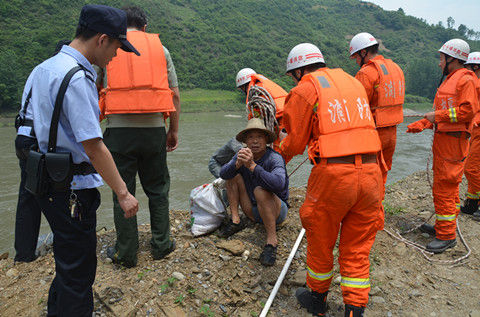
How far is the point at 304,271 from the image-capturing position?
3.21 m

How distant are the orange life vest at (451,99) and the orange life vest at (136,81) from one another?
3441 mm

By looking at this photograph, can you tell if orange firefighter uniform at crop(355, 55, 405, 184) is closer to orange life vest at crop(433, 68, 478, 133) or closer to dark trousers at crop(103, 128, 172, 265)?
orange life vest at crop(433, 68, 478, 133)

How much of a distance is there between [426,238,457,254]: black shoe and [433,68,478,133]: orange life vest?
4.70 feet

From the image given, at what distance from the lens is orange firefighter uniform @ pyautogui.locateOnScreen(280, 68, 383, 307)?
233cm

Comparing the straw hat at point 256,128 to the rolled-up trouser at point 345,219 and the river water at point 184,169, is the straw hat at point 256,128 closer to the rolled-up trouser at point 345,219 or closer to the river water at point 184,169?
the rolled-up trouser at point 345,219

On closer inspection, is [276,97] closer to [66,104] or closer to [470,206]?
[66,104]

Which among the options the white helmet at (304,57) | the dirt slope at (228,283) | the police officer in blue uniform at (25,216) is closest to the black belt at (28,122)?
the police officer in blue uniform at (25,216)

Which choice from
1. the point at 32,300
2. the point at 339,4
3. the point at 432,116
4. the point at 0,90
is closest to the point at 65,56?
the point at 32,300

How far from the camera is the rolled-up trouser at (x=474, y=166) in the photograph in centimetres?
493

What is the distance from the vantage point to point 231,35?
73.1 metres

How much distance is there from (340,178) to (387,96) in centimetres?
219

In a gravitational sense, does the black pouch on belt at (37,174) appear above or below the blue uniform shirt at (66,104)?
below

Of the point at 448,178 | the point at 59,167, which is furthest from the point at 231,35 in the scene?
the point at 59,167

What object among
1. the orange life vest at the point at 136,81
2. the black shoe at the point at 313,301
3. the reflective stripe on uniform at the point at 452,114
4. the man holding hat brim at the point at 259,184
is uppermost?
the orange life vest at the point at 136,81
